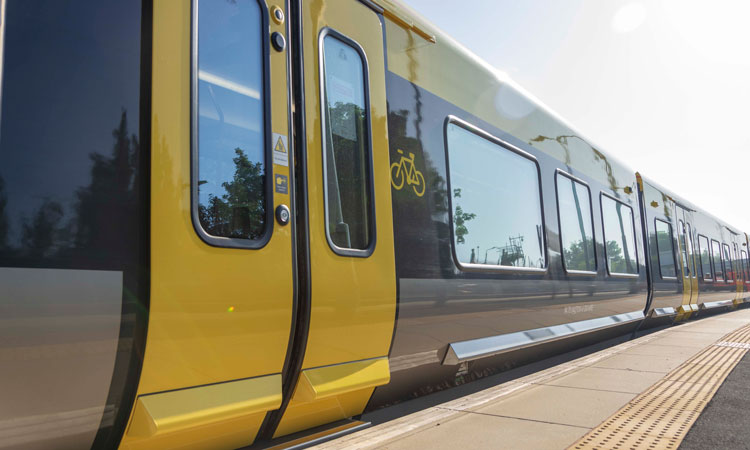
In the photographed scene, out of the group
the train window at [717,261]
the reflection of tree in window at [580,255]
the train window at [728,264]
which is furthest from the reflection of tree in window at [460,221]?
the train window at [728,264]

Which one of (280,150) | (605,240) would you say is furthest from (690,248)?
(280,150)

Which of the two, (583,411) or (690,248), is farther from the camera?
(690,248)

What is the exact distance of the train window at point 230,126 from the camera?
2322mm

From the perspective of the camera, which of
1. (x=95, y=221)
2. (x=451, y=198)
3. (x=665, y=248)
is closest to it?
(x=95, y=221)

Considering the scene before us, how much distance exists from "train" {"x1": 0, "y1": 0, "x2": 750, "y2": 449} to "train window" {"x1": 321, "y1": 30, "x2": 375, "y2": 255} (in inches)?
0.5

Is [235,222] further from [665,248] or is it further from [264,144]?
[665,248]

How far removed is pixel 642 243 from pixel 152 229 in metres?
8.73

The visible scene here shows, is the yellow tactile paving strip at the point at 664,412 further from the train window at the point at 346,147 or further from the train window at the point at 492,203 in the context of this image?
the train window at the point at 346,147

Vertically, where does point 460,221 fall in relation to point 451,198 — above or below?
below

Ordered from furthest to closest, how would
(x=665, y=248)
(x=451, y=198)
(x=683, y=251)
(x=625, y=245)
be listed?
(x=683, y=251)
(x=665, y=248)
(x=625, y=245)
(x=451, y=198)

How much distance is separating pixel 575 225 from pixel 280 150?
15.2 feet

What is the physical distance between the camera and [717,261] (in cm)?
1566

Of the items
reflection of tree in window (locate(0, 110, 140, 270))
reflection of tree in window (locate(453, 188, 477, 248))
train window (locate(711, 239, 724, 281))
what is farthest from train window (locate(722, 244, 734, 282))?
reflection of tree in window (locate(0, 110, 140, 270))

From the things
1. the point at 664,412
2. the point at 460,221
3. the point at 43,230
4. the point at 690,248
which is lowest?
the point at 664,412
